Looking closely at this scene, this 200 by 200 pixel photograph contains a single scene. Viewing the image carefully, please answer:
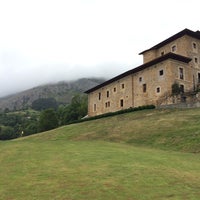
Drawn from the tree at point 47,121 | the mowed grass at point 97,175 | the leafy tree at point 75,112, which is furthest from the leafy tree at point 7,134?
the mowed grass at point 97,175

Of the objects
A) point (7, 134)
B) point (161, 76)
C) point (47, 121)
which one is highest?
point (161, 76)

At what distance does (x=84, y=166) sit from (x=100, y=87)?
52.9 meters

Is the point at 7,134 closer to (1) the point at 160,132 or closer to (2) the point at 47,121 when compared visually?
(2) the point at 47,121

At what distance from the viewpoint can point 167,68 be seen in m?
49.4

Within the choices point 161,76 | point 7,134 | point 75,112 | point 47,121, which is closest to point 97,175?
point 161,76

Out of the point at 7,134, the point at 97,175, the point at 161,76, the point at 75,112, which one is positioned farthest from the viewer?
the point at 7,134

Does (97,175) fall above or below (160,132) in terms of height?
below

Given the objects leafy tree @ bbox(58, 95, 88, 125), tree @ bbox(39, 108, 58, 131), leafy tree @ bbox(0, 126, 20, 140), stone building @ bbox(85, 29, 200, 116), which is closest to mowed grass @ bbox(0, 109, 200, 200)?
stone building @ bbox(85, 29, 200, 116)

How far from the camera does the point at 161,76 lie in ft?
166

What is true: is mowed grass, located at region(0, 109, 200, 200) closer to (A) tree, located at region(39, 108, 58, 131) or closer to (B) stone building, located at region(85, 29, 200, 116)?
(B) stone building, located at region(85, 29, 200, 116)

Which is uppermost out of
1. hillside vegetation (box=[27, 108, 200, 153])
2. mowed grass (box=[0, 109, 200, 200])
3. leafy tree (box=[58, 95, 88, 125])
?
leafy tree (box=[58, 95, 88, 125])

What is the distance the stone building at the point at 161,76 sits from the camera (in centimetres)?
4956

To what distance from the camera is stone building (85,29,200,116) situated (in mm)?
49562

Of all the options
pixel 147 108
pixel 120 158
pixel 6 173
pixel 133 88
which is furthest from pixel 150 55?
pixel 6 173
